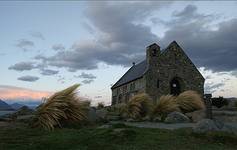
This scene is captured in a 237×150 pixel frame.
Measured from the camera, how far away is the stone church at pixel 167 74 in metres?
37.2

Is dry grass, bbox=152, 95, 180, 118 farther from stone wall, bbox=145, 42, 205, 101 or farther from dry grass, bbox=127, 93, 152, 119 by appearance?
stone wall, bbox=145, 42, 205, 101

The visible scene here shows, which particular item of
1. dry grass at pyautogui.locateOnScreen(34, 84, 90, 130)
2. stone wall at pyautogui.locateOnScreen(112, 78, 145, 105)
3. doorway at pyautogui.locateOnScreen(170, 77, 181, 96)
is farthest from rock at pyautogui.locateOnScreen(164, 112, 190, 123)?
doorway at pyautogui.locateOnScreen(170, 77, 181, 96)

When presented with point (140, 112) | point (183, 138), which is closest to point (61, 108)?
point (183, 138)

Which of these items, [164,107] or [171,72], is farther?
[171,72]

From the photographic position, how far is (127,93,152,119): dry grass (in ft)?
57.5

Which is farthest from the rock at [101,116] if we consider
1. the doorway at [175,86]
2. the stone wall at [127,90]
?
the doorway at [175,86]

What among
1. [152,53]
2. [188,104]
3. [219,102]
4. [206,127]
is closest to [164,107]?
[188,104]

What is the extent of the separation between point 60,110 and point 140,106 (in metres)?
7.16

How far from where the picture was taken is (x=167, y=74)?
126 feet

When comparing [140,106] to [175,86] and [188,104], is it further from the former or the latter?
[175,86]

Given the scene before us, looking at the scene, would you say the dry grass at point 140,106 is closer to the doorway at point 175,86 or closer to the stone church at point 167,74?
the stone church at point 167,74

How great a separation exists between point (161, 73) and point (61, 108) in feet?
89.4

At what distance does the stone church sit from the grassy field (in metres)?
27.4

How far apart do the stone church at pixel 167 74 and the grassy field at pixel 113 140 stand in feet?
89.9
